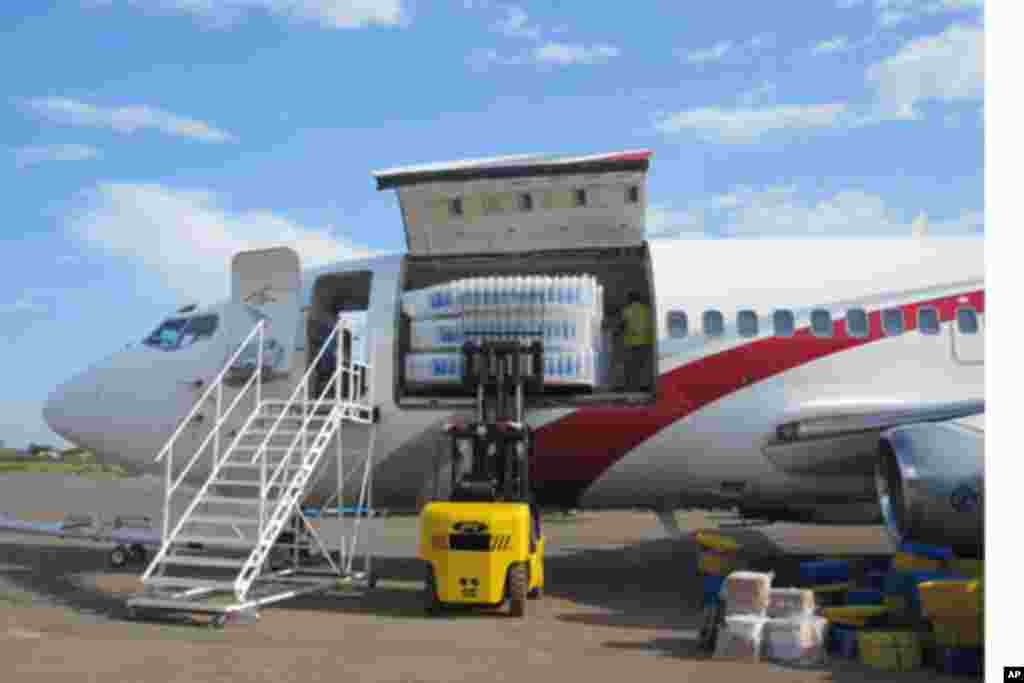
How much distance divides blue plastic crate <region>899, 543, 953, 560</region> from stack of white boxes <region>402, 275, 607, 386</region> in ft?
13.4

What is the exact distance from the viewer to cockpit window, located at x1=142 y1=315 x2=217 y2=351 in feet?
45.2

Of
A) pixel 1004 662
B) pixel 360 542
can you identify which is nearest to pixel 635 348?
pixel 1004 662

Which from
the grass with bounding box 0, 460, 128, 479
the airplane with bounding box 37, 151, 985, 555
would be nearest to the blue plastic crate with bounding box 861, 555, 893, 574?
the airplane with bounding box 37, 151, 985, 555

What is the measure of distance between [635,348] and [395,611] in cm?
470

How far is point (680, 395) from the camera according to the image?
12.2m

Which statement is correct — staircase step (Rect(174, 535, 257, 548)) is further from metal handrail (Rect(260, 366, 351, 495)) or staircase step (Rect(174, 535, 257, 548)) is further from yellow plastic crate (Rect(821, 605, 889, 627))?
yellow plastic crate (Rect(821, 605, 889, 627))

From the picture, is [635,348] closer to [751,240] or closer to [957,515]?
[751,240]

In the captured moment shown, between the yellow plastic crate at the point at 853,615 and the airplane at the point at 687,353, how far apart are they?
2.94 metres

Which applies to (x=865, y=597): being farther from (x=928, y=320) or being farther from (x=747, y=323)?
(x=928, y=320)

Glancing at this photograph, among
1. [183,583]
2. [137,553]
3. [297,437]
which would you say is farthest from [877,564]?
[137,553]

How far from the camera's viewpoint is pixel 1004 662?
6.07 meters

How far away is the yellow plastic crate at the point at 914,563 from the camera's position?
1044 centimetres

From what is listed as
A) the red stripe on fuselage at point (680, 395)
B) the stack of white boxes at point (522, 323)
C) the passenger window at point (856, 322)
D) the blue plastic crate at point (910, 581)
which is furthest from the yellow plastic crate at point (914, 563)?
the stack of white boxes at point (522, 323)

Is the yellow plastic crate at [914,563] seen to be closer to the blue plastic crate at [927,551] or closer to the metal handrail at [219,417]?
the blue plastic crate at [927,551]
